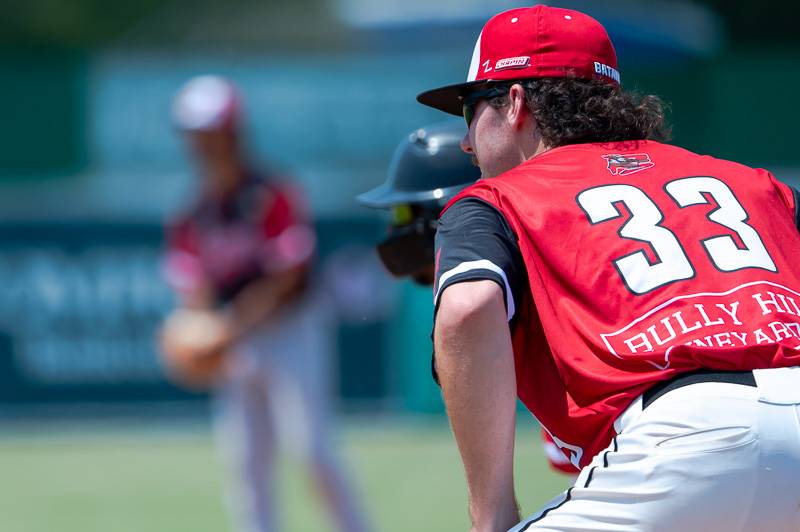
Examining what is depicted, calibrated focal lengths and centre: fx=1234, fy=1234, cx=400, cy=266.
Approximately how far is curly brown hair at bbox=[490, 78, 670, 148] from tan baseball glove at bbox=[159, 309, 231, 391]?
3.94 meters

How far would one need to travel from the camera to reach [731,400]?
7.42 ft

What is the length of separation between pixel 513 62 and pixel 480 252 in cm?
51

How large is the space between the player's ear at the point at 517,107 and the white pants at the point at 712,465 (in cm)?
72

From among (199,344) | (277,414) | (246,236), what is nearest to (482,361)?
(277,414)

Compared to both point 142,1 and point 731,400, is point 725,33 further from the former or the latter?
point 731,400

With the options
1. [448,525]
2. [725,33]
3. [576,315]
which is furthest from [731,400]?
[725,33]

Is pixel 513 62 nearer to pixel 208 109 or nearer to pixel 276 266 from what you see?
pixel 276 266

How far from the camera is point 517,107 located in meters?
2.67

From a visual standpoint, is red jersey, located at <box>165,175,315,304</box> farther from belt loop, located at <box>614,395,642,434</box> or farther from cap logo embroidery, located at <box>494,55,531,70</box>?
belt loop, located at <box>614,395,642,434</box>

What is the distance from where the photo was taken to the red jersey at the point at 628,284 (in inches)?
91.8

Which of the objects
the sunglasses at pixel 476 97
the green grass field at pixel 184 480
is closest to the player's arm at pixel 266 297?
the green grass field at pixel 184 480

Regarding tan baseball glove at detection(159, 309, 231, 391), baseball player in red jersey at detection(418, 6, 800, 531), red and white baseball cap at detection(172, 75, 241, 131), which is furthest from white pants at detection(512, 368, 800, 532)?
red and white baseball cap at detection(172, 75, 241, 131)

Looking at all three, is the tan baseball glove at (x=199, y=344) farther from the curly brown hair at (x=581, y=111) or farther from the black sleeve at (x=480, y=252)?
the black sleeve at (x=480, y=252)

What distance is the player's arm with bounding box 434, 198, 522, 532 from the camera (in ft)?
7.63
